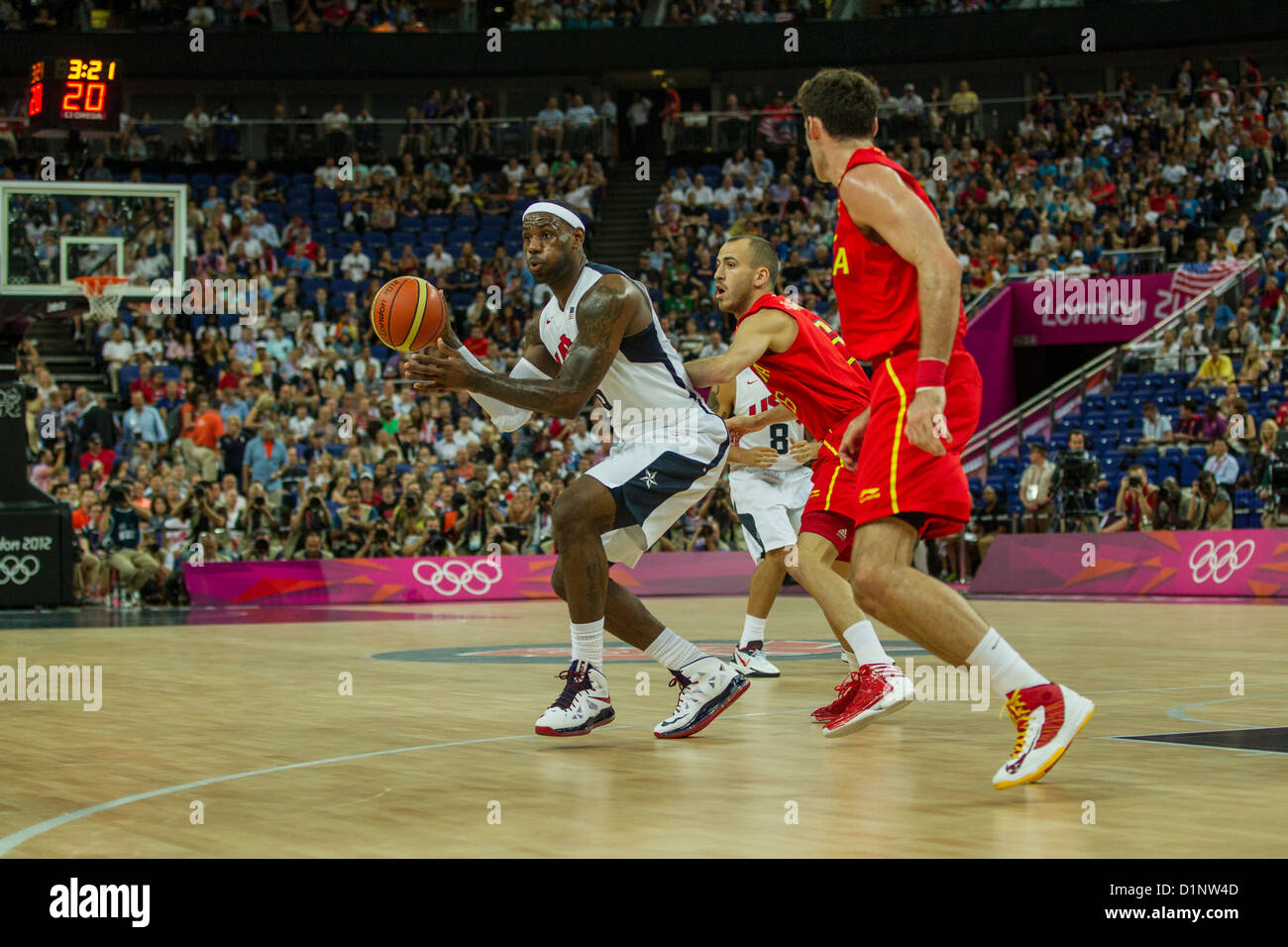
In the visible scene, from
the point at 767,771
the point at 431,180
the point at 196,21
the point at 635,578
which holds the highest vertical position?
the point at 196,21

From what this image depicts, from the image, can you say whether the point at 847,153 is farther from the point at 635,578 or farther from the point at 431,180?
the point at 431,180

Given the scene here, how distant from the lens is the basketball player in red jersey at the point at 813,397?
6.51 meters

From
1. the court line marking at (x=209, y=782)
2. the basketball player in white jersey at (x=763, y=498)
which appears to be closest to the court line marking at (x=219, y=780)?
the court line marking at (x=209, y=782)

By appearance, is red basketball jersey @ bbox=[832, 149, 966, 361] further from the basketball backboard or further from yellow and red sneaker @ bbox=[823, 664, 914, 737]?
the basketball backboard

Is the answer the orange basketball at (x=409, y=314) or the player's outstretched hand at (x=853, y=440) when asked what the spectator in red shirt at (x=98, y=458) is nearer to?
the orange basketball at (x=409, y=314)

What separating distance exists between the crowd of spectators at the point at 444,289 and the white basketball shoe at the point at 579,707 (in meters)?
12.8

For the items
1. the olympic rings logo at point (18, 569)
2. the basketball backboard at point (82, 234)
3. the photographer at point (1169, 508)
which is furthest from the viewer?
the photographer at point (1169, 508)

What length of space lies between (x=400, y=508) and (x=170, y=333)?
263 inches

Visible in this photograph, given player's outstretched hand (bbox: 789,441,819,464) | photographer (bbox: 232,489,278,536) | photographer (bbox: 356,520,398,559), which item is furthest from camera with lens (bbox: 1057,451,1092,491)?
player's outstretched hand (bbox: 789,441,819,464)

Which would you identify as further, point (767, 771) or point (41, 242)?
point (41, 242)

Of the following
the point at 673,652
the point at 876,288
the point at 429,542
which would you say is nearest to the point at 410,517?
the point at 429,542

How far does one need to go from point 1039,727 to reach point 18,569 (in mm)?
14014
